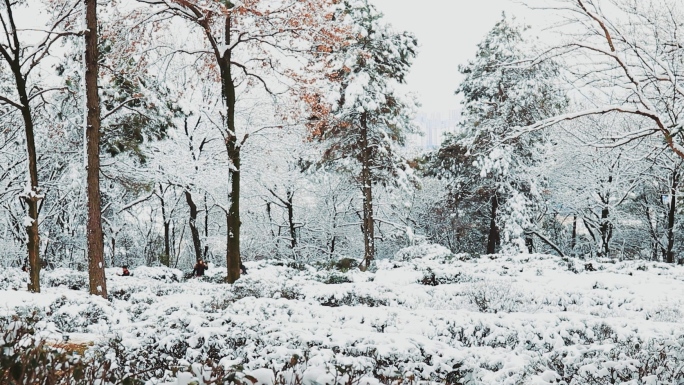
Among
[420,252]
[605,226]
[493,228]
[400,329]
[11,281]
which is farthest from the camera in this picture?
[605,226]

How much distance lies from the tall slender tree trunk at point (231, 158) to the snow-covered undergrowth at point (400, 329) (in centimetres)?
82

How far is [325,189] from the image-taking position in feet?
101

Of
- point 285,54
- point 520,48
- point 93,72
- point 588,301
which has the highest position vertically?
point 520,48

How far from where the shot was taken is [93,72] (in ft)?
33.9

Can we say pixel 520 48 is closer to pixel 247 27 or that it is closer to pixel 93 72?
pixel 247 27

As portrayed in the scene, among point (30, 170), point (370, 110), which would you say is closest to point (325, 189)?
point (370, 110)

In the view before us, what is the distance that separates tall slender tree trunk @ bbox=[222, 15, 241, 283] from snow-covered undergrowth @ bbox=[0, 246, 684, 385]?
0.82 meters

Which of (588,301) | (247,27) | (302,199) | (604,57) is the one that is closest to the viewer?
(604,57)

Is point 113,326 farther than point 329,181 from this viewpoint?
No

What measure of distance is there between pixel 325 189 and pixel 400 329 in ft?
77.8

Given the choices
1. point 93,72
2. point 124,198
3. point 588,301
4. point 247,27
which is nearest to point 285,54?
point 247,27

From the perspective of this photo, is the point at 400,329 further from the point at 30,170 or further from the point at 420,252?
the point at 420,252

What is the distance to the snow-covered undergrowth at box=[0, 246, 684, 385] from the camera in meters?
4.72

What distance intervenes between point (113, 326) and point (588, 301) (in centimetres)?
878
